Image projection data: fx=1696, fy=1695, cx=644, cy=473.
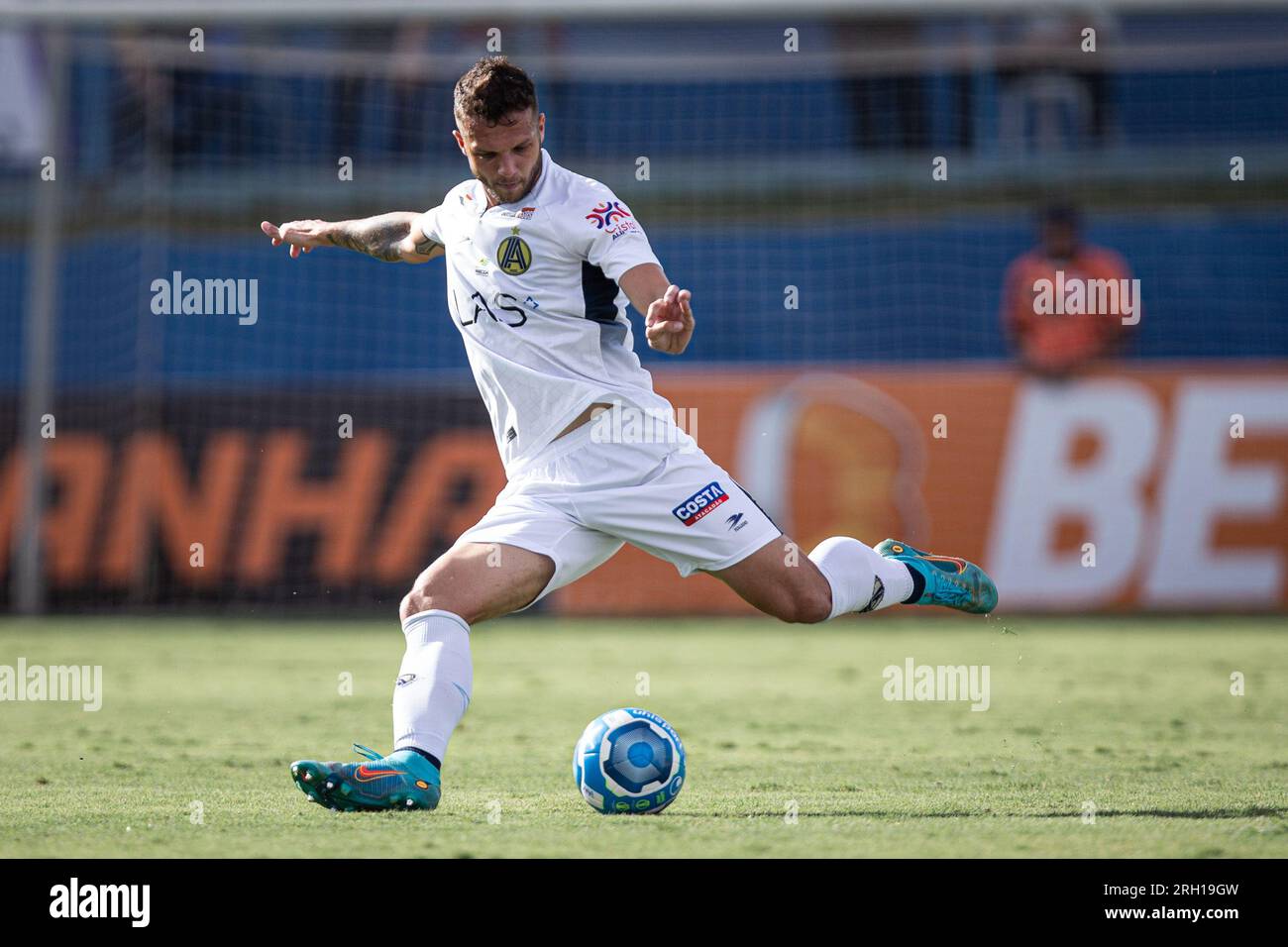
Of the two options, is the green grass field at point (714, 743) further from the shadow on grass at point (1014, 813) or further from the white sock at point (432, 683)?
Answer: the white sock at point (432, 683)

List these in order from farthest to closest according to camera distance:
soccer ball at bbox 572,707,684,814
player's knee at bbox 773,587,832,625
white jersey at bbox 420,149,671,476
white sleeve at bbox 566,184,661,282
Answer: player's knee at bbox 773,587,832,625 → white jersey at bbox 420,149,671,476 → white sleeve at bbox 566,184,661,282 → soccer ball at bbox 572,707,684,814

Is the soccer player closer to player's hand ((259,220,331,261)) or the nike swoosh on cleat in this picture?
the nike swoosh on cleat

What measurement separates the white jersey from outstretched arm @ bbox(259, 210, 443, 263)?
0.25 m

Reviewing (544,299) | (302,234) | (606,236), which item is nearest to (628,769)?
(544,299)

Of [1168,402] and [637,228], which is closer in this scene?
[637,228]

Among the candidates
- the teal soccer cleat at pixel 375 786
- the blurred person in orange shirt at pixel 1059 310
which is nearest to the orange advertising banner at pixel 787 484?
the blurred person in orange shirt at pixel 1059 310

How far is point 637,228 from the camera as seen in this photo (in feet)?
17.4

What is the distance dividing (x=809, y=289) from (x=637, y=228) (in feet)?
34.2

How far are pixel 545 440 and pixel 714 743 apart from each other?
6.58ft

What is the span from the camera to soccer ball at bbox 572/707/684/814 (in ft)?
16.9

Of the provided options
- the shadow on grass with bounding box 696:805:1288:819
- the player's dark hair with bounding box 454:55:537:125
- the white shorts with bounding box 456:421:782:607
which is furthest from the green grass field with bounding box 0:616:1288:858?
the player's dark hair with bounding box 454:55:537:125

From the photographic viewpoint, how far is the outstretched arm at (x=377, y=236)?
5988 millimetres
